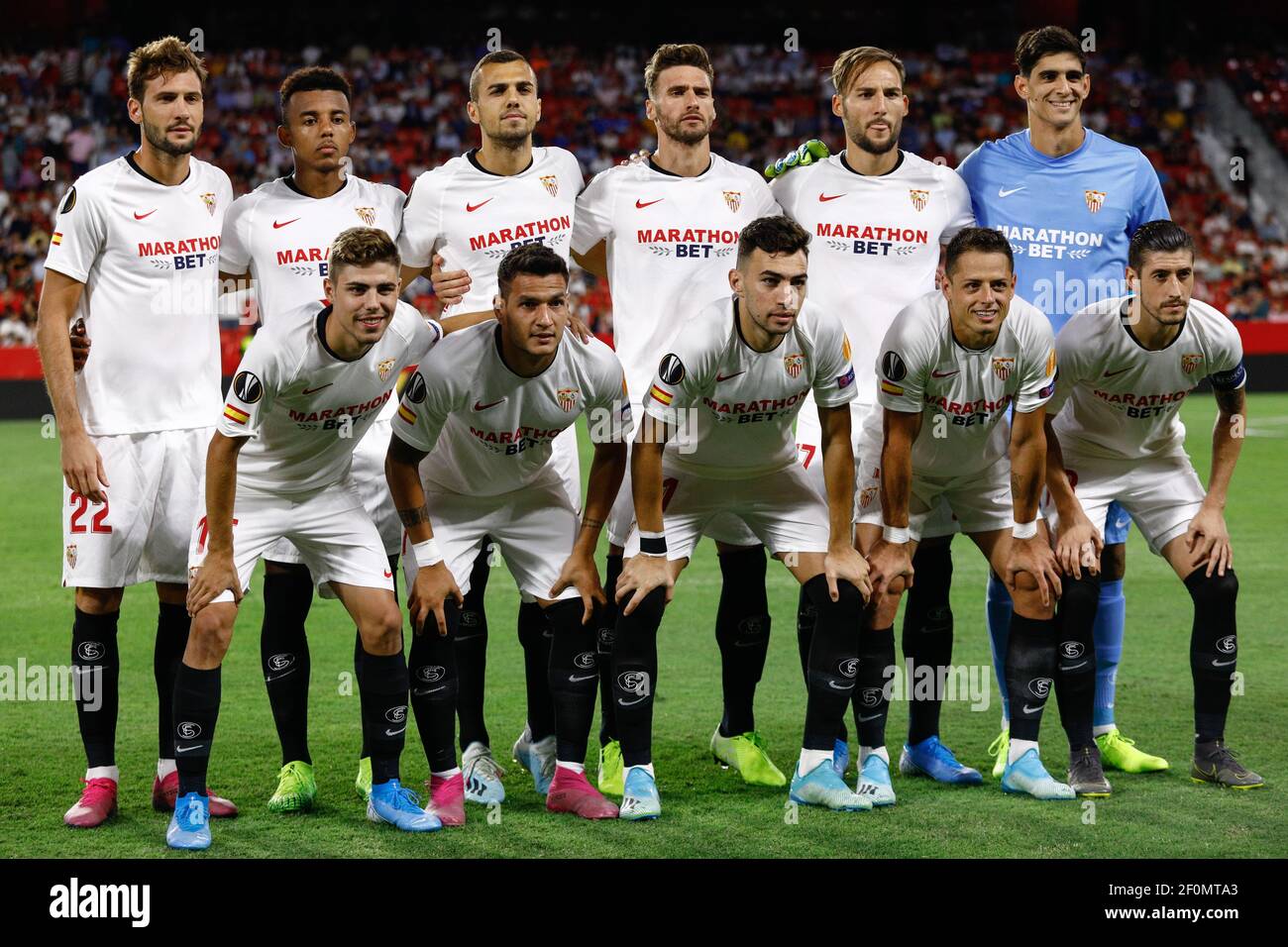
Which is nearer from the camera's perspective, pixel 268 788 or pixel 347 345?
pixel 347 345

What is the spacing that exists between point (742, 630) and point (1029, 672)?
1060 millimetres

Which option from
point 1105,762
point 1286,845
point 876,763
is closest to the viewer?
point 1286,845

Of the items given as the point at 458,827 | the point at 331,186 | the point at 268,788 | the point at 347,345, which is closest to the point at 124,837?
the point at 268,788

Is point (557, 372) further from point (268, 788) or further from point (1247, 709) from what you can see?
point (1247, 709)

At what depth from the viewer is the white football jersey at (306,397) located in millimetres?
4707

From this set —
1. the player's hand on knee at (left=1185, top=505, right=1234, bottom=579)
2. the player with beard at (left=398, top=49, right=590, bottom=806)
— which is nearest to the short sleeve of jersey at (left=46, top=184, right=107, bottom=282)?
the player with beard at (left=398, top=49, right=590, bottom=806)

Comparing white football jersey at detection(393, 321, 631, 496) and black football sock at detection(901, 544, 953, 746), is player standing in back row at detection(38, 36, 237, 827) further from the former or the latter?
black football sock at detection(901, 544, 953, 746)

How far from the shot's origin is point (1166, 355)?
5312 millimetres

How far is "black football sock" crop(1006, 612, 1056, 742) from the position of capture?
17.2ft

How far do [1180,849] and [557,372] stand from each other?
8.01 feet

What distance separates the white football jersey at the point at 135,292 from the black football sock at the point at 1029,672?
2940mm

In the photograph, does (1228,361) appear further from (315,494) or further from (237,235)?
(237,235)

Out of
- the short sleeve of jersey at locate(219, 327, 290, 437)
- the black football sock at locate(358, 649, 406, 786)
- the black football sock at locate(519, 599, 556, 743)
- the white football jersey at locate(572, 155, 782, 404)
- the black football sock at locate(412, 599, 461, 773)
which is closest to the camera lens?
the short sleeve of jersey at locate(219, 327, 290, 437)

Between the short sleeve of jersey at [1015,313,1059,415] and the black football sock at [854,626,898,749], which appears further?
the black football sock at [854,626,898,749]
